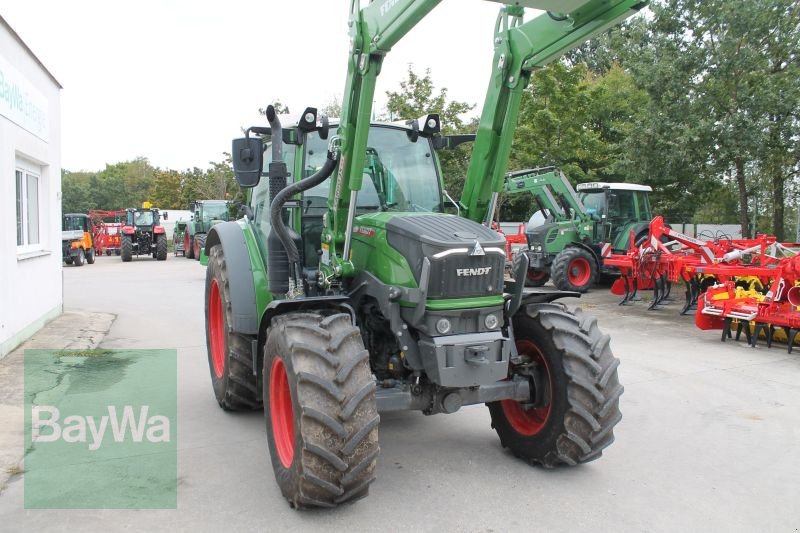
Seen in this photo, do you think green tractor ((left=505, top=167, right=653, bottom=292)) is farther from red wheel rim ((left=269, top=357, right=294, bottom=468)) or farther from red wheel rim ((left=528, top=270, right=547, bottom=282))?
red wheel rim ((left=269, top=357, right=294, bottom=468))

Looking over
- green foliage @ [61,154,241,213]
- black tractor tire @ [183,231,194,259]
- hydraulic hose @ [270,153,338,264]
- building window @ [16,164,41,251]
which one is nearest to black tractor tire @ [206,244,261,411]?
hydraulic hose @ [270,153,338,264]

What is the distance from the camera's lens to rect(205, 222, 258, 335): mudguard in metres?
4.86

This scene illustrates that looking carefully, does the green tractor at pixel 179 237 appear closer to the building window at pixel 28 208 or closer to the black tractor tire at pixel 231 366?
the building window at pixel 28 208

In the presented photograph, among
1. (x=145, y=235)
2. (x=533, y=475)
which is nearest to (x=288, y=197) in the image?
(x=533, y=475)

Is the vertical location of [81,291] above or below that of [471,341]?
below

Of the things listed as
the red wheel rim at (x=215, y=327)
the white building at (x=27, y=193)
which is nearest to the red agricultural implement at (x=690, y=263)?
the red wheel rim at (x=215, y=327)

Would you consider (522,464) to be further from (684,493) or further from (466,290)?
(466,290)

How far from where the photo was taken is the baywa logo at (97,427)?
4832mm

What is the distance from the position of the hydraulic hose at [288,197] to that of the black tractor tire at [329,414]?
3.22 feet

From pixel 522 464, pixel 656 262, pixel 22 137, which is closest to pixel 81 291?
pixel 22 137

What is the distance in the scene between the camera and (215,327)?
619cm

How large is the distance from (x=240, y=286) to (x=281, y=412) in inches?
53.3

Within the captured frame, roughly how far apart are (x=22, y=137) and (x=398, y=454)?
690 cm

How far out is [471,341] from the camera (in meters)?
3.78
